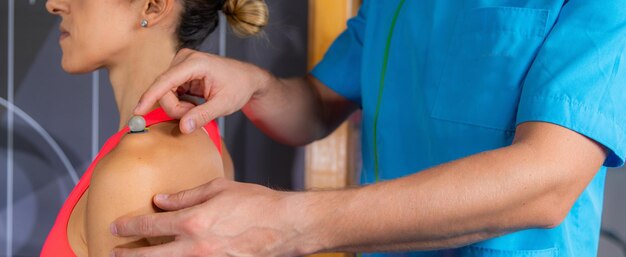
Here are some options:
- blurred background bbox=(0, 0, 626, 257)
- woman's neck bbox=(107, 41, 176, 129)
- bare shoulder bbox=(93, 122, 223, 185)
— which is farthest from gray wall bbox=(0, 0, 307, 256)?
bare shoulder bbox=(93, 122, 223, 185)

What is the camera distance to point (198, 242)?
2.68ft

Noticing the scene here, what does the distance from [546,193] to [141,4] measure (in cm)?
66

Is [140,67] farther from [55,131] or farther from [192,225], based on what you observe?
[55,131]

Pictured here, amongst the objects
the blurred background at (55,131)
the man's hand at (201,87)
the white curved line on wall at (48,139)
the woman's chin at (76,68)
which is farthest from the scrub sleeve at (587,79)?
the white curved line on wall at (48,139)

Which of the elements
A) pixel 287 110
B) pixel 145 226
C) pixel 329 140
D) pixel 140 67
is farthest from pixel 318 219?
pixel 329 140

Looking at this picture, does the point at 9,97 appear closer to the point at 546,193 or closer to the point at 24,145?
the point at 24,145

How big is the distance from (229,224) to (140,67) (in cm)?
44

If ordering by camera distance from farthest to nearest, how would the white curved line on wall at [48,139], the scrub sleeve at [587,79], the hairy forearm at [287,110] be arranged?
1. the white curved line on wall at [48,139]
2. the hairy forearm at [287,110]
3. the scrub sleeve at [587,79]

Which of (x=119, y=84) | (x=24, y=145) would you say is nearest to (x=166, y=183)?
(x=119, y=84)

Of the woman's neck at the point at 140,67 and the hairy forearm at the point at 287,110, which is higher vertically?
the woman's neck at the point at 140,67

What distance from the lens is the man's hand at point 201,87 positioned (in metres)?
0.98

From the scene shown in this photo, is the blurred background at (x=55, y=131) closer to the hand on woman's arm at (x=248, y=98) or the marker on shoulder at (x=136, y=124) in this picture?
the hand on woman's arm at (x=248, y=98)

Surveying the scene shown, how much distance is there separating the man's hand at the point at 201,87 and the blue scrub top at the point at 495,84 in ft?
0.80

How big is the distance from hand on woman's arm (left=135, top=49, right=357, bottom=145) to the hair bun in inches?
2.8
